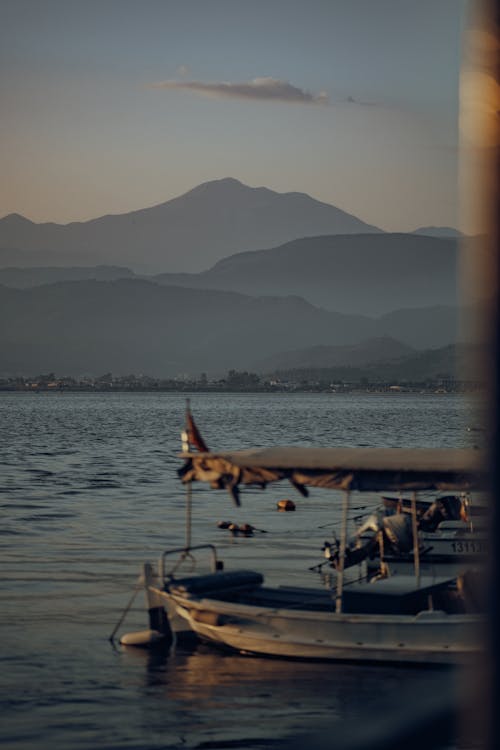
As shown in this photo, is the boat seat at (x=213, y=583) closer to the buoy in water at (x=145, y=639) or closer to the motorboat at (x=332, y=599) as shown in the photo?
the motorboat at (x=332, y=599)

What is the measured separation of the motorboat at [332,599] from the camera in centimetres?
2270

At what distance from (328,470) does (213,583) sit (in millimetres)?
4519

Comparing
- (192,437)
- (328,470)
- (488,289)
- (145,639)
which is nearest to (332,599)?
(328,470)

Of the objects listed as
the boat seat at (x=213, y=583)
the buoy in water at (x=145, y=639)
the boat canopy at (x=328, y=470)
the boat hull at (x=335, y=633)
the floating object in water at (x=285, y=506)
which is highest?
the boat canopy at (x=328, y=470)

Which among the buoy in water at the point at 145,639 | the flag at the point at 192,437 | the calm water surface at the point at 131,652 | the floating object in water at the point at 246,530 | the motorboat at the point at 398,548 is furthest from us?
the floating object in water at the point at 246,530

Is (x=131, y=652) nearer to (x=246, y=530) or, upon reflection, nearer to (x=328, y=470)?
(x=328, y=470)

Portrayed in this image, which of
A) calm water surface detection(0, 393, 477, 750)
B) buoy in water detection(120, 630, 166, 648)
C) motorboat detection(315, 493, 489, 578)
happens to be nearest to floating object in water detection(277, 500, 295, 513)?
calm water surface detection(0, 393, 477, 750)

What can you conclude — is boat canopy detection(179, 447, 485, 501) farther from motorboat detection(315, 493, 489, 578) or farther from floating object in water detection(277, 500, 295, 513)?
floating object in water detection(277, 500, 295, 513)

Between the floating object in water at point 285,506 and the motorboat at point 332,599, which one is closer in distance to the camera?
the motorboat at point 332,599

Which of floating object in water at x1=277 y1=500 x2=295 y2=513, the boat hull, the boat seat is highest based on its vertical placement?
the boat seat

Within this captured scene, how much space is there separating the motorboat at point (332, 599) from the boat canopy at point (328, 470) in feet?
0.06

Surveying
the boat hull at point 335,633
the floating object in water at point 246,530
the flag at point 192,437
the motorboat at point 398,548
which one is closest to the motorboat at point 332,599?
the boat hull at point 335,633

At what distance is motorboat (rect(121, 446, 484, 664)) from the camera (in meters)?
22.7

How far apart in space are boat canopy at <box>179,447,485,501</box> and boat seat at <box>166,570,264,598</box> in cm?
286
